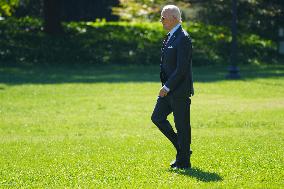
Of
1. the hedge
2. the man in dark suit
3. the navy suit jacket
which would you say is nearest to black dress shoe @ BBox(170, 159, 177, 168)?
the man in dark suit

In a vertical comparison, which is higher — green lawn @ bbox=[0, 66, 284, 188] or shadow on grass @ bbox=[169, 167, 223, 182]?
shadow on grass @ bbox=[169, 167, 223, 182]

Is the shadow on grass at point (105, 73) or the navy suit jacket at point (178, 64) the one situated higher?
the navy suit jacket at point (178, 64)

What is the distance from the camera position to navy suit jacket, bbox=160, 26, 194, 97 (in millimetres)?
9344

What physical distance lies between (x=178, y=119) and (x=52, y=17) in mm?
27881

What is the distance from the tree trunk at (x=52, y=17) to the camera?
36.5m

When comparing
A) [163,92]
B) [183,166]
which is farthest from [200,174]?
[163,92]

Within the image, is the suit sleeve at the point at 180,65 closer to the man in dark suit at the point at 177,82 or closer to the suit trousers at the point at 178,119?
the man in dark suit at the point at 177,82

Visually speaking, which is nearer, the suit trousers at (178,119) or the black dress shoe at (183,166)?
the suit trousers at (178,119)

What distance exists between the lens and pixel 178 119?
9.53m

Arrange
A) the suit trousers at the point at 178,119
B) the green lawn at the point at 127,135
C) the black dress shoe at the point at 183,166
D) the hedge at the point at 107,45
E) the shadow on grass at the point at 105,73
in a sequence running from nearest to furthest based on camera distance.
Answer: the green lawn at the point at 127,135 → the suit trousers at the point at 178,119 → the black dress shoe at the point at 183,166 → the shadow on grass at the point at 105,73 → the hedge at the point at 107,45

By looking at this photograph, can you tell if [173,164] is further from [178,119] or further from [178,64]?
[178,64]

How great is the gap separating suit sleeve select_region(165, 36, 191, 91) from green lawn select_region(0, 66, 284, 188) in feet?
3.78

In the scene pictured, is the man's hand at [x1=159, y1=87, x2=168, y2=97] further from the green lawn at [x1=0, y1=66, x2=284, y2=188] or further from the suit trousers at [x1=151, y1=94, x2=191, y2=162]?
the green lawn at [x1=0, y1=66, x2=284, y2=188]

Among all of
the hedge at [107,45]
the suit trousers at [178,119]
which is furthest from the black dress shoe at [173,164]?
the hedge at [107,45]
